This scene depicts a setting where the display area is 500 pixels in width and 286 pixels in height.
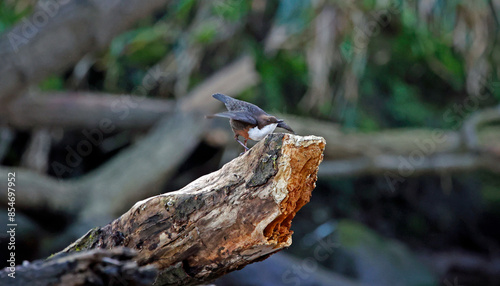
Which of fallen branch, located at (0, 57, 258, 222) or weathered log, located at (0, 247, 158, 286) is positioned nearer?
weathered log, located at (0, 247, 158, 286)

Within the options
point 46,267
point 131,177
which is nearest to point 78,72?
point 131,177

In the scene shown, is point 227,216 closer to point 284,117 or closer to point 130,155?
point 130,155

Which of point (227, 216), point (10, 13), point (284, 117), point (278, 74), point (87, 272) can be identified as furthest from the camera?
point (278, 74)

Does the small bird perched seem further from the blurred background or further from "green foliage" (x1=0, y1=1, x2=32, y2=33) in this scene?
"green foliage" (x1=0, y1=1, x2=32, y2=33)

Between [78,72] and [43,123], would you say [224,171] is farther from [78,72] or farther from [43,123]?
[78,72]

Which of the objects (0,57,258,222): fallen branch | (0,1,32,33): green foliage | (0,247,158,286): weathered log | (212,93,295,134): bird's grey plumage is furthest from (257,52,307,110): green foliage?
(0,247,158,286): weathered log

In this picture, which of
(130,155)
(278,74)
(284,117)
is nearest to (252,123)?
(130,155)

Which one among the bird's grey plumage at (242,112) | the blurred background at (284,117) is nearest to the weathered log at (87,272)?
the bird's grey plumage at (242,112)
